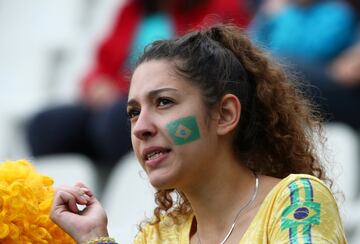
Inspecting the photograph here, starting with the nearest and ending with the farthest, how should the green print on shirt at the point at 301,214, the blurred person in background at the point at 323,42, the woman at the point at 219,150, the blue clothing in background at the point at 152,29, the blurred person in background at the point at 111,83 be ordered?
1. the green print on shirt at the point at 301,214
2. the woman at the point at 219,150
3. the blurred person in background at the point at 323,42
4. the blurred person in background at the point at 111,83
5. the blue clothing in background at the point at 152,29

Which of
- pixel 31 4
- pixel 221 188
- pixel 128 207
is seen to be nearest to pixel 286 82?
pixel 221 188

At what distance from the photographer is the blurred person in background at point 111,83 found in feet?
21.0

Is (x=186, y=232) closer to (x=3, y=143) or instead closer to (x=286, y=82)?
(x=286, y=82)

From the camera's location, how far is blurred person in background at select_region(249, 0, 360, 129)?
563 centimetres

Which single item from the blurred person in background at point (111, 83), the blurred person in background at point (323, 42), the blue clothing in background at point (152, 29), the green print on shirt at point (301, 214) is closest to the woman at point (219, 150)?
the green print on shirt at point (301, 214)

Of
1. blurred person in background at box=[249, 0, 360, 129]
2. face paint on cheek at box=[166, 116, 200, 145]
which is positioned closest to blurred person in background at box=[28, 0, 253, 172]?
blurred person in background at box=[249, 0, 360, 129]

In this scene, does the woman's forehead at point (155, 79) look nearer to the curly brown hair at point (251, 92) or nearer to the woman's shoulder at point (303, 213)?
the curly brown hair at point (251, 92)

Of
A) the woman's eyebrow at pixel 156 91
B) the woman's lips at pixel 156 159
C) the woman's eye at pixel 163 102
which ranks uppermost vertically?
the woman's eyebrow at pixel 156 91

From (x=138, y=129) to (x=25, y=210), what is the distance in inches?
16.2

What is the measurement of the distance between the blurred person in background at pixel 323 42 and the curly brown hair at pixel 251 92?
2082 millimetres

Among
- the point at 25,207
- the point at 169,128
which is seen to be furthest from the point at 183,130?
the point at 25,207

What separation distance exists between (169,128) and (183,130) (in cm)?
4

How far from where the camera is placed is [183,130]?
3.15 m

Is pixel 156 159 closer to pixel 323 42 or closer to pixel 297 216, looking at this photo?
pixel 297 216
